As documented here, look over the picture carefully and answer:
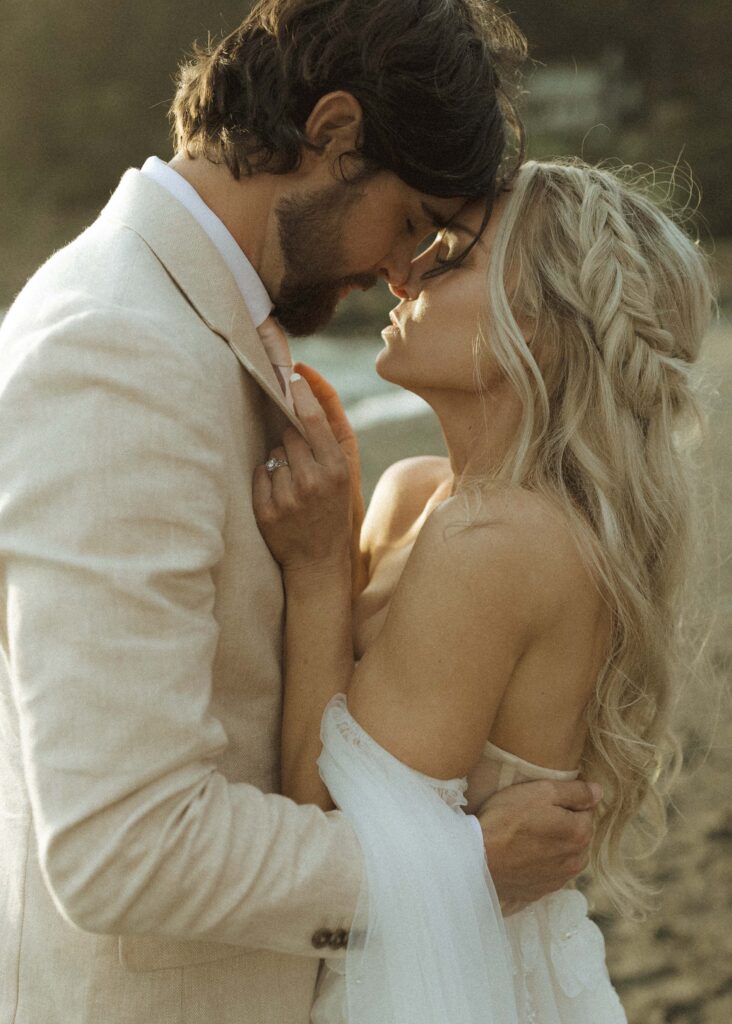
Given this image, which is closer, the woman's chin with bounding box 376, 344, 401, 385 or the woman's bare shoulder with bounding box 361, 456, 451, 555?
the woman's chin with bounding box 376, 344, 401, 385

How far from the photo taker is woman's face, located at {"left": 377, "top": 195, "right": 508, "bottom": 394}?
225 cm

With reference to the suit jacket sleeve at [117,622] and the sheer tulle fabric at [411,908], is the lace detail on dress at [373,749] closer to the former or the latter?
the sheer tulle fabric at [411,908]

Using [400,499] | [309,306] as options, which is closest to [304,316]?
[309,306]

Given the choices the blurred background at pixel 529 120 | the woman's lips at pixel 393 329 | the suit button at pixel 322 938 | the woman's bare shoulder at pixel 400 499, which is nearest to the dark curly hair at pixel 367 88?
the woman's lips at pixel 393 329

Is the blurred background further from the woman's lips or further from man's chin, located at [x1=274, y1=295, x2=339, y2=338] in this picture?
man's chin, located at [x1=274, y1=295, x2=339, y2=338]

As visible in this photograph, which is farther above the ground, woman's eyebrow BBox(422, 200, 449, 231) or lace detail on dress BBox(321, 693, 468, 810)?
woman's eyebrow BBox(422, 200, 449, 231)

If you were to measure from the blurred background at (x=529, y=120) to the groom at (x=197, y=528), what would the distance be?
390cm

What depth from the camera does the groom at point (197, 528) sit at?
5.02 feet

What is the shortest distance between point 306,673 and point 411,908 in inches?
16.1

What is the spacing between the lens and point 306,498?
1.93 meters

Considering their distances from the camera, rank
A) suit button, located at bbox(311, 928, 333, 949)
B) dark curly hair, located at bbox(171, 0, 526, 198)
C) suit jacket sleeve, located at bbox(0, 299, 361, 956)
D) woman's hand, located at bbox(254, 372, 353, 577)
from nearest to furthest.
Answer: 1. suit jacket sleeve, located at bbox(0, 299, 361, 956)
2. suit button, located at bbox(311, 928, 333, 949)
3. woman's hand, located at bbox(254, 372, 353, 577)
4. dark curly hair, located at bbox(171, 0, 526, 198)

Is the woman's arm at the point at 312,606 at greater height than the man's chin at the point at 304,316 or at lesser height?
lesser

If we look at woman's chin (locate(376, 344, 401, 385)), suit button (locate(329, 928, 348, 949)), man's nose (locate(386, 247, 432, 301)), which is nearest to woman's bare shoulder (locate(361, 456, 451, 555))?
woman's chin (locate(376, 344, 401, 385))

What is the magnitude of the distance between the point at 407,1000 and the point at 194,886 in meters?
0.47
